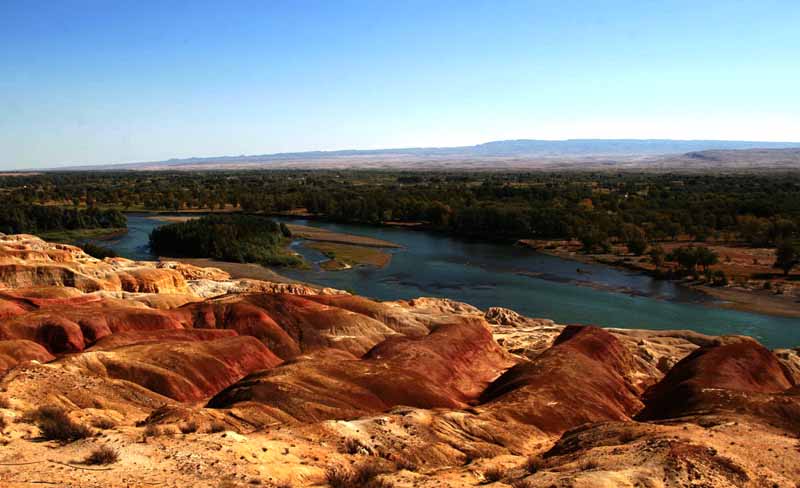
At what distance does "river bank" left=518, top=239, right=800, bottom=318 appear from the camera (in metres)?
57.4

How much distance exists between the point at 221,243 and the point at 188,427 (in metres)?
64.6

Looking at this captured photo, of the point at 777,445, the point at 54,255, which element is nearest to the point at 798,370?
the point at 777,445

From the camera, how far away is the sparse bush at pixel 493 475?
15.6 metres

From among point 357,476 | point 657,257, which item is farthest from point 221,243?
point 357,476

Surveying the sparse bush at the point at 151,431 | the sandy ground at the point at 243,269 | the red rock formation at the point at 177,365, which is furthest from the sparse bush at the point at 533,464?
the sandy ground at the point at 243,269

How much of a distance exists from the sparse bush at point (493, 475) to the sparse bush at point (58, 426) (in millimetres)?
10210

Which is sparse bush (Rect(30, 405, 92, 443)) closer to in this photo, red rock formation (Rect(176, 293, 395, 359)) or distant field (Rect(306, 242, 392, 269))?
red rock formation (Rect(176, 293, 395, 359))

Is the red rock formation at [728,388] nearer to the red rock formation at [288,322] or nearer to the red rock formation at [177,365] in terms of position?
the red rock formation at [288,322]

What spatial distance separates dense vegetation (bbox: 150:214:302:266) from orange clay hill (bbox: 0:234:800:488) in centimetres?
3230

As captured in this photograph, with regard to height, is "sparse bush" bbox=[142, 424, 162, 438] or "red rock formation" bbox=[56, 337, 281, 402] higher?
"sparse bush" bbox=[142, 424, 162, 438]

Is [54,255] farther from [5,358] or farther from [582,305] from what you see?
[582,305]

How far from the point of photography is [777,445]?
55.8ft

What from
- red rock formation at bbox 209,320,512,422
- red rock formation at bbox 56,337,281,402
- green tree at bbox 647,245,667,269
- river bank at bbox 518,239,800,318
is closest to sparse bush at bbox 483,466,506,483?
red rock formation at bbox 209,320,512,422

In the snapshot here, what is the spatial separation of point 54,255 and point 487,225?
67112 millimetres
